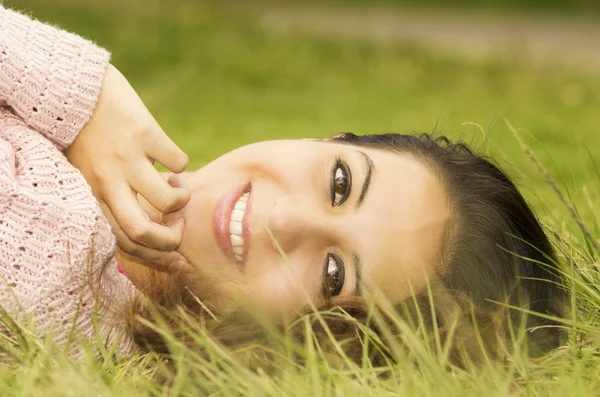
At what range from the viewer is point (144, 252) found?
6.42 feet

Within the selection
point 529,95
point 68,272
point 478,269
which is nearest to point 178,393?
point 68,272

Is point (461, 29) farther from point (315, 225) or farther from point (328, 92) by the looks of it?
point (315, 225)

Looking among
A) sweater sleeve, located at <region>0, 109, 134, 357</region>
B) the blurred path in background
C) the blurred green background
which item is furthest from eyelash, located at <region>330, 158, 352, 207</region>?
the blurred path in background

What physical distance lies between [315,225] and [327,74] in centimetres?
521

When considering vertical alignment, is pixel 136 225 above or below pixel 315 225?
below

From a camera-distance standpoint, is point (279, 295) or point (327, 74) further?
point (327, 74)

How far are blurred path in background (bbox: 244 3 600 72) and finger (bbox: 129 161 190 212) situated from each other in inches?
239

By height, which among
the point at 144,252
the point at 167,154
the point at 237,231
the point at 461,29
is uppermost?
the point at 461,29

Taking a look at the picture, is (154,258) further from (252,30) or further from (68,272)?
(252,30)

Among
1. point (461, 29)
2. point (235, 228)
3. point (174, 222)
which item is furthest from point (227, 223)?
point (461, 29)

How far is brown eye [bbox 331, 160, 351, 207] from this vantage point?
6.26 ft

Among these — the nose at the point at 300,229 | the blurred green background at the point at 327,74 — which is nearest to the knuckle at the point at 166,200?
the nose at the point at 300,229

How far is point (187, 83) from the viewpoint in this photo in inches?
241

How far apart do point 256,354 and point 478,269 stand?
59 centimetres
